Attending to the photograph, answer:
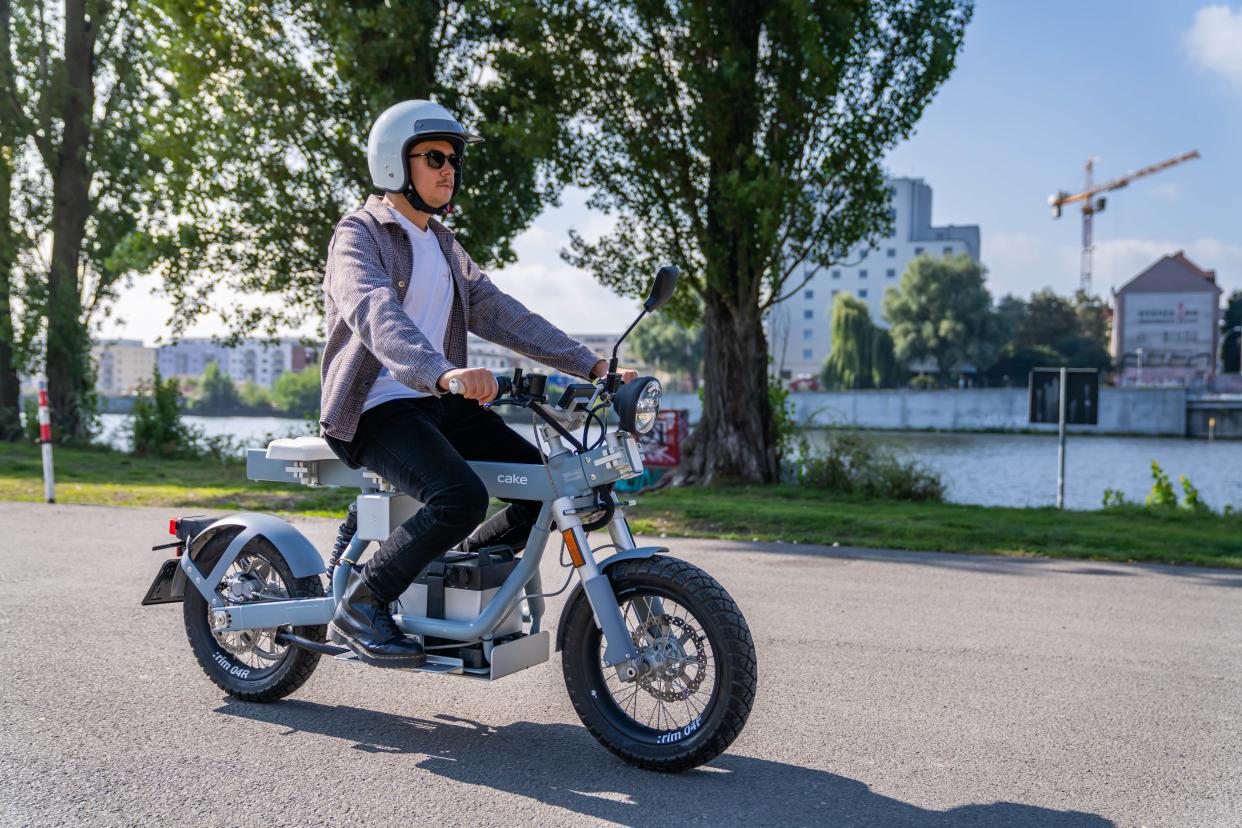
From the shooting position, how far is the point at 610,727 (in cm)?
364

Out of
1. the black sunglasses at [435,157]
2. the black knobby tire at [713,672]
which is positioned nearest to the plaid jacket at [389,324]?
the black sunglasses at [435,157]

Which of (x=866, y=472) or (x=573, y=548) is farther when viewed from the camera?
(x=866, y=472)

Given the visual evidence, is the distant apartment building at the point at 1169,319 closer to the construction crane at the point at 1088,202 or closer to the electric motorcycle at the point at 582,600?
the construction crane at the point at 1088,202

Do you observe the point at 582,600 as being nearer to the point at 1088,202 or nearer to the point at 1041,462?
the point at 1041,462

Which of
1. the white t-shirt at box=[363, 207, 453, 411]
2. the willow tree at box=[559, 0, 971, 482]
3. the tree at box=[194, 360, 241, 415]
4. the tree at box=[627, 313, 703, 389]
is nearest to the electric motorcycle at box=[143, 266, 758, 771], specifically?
the white t-shirt at box=[363, 207, 453, 411]

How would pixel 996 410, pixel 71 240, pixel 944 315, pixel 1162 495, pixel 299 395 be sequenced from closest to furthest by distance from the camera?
pixel 1162 495 < pixel 299 395 < pixel 71 240 < pixel 996 410 < pixel 944 315

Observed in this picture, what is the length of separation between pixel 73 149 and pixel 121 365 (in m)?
4.80

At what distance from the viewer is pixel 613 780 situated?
3502 mm

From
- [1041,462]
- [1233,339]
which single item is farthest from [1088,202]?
[1041,462]

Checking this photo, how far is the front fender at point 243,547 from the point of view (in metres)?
4.21

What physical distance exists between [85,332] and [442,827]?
22.8m

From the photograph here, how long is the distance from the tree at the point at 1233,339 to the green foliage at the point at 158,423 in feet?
375

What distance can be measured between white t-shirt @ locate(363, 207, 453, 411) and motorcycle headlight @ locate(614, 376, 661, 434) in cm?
77

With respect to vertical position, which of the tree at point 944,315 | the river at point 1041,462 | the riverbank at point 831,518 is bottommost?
the river at point 1041,462
